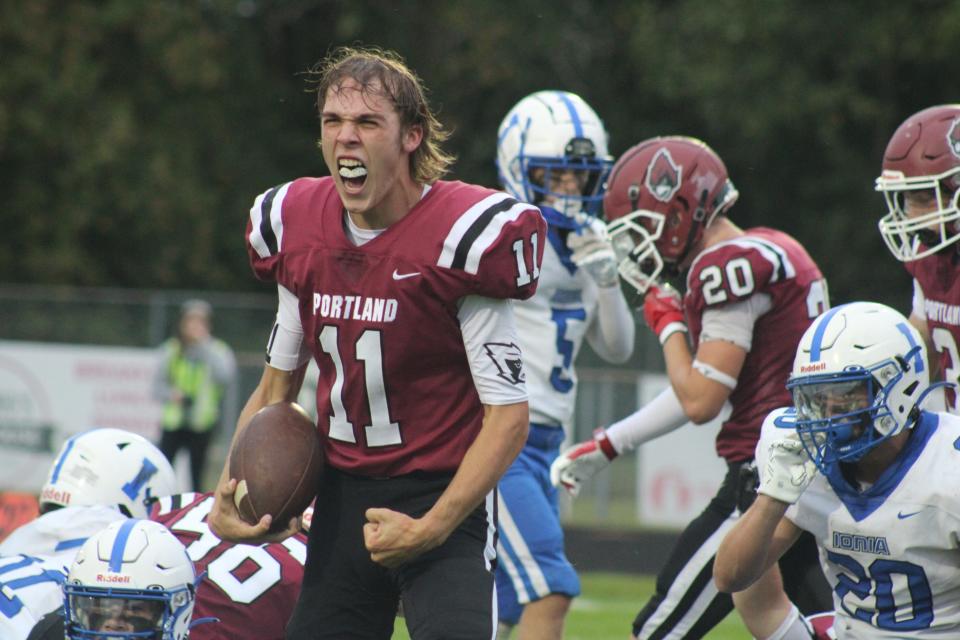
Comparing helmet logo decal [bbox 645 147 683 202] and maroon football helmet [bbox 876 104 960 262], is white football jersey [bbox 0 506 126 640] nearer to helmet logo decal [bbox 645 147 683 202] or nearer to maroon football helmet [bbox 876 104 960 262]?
helmet logo decal [bbox 645 147 683 202]

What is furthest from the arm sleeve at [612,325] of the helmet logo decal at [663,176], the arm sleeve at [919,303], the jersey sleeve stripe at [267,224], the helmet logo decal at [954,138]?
the jersey sleeve stripe at [267,224]

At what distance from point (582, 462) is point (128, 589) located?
2.00 metres

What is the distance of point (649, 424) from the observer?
5.33 metres

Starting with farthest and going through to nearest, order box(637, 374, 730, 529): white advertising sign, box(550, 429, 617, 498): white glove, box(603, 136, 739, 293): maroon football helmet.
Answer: box(637, 374, 730, 529): white advertising sign
box(550, 429, 617, 498): white glove
box(603, 136, 739, 293): maroon football helmet

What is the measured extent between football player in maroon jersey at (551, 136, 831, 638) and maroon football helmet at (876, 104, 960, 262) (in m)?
0.32

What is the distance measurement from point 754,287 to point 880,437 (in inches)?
40.2

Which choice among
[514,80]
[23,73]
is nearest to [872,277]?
[514,80]

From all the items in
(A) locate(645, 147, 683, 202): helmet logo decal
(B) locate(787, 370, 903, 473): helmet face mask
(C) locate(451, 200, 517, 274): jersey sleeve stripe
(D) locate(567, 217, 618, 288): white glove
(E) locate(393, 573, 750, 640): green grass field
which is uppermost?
(A) locate(645, 147, 683, 202): helmet logo decal

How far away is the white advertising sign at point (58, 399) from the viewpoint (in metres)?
13.2

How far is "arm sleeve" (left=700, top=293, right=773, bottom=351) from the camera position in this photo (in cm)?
475

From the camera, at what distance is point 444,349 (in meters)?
3.64

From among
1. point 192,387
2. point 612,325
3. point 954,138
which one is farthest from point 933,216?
point 192,387

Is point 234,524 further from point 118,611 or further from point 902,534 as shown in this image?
point 902,534

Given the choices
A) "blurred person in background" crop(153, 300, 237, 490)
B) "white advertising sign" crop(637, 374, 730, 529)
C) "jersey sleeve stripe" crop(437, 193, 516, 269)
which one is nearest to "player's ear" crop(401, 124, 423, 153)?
"jersey sleeve stripe" crop(437, 193, 516, 269)
